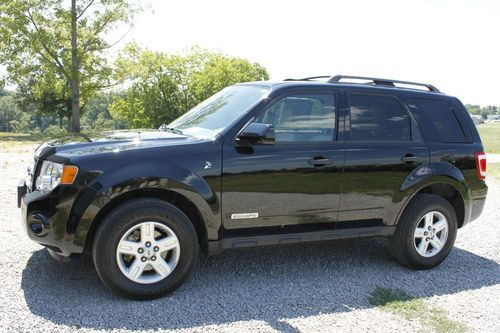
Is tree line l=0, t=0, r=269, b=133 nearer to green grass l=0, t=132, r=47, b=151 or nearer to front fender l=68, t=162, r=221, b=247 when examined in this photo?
green grass l=0, t=132, r=47, b=151

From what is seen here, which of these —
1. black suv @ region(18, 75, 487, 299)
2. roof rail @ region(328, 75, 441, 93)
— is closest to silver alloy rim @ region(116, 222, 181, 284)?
black suv @ region(18, 75, 487, 299)

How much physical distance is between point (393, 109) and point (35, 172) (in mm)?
3628

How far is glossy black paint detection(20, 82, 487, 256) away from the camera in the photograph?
378 cm

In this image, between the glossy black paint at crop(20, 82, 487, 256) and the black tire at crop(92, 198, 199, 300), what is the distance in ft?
0.44

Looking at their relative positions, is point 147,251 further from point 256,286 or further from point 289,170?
point 289,170

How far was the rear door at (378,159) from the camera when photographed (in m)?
4.68

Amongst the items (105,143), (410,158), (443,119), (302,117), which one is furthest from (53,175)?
(443,119)

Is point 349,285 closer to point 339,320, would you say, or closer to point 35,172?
point 339,320

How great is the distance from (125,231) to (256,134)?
1383mm

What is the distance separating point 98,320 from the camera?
3.58 m

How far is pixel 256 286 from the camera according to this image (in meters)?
4.43

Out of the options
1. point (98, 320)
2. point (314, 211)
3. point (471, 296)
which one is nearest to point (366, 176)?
point (314, 211)

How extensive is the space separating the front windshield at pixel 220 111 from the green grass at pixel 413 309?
213 centimetres

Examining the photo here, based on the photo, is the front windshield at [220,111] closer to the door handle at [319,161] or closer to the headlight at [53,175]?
the door handle at [319,161]
